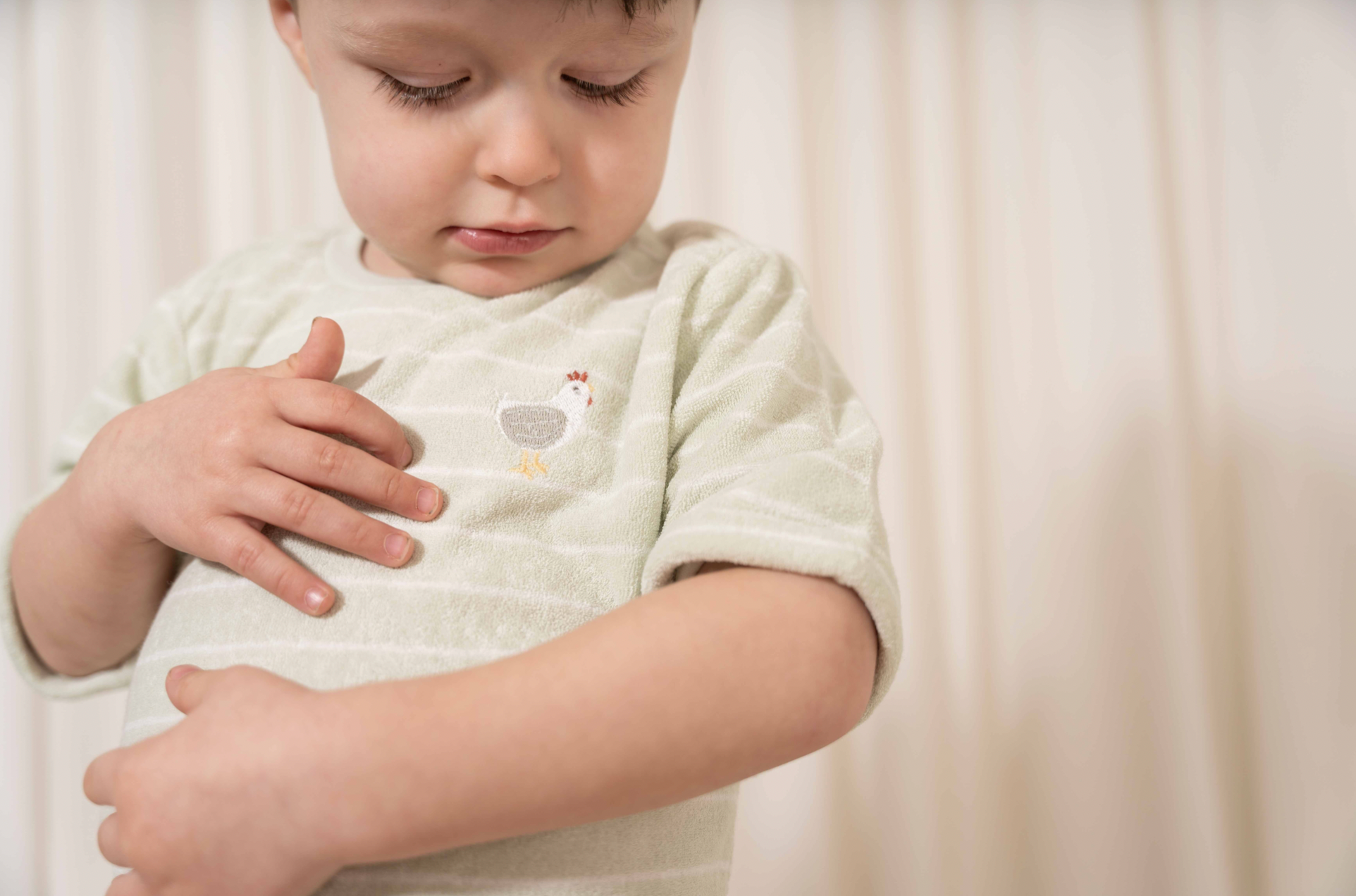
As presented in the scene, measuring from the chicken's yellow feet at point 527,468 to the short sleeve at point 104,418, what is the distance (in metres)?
0.31

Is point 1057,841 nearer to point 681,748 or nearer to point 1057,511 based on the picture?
point 1057,511

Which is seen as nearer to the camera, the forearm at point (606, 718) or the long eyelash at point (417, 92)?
the forearm at point (606, 718)

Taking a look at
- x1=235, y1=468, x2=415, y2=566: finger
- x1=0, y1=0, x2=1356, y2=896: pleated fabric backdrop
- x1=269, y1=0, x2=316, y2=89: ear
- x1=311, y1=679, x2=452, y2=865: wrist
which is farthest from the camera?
x1=0, y1=0, x2=1356, y2=896: pleated fabric backdrop

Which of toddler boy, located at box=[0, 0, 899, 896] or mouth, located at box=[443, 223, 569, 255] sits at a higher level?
mouth, located at box=[443, 223, 569, 255]

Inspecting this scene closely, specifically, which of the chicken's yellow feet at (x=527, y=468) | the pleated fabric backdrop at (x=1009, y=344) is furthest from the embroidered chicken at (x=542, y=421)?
the pleated fabric backdrop at (x=1009, y=344)

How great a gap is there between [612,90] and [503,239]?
113 mm

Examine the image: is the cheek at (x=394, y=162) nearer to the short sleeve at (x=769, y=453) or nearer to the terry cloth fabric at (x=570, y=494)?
the terry cloth fabric at (x=570, y=494)

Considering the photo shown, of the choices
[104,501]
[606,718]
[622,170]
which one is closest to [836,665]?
[606,718]

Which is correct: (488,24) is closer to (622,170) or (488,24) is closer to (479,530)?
(622,170)

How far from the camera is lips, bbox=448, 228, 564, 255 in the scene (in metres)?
0.60

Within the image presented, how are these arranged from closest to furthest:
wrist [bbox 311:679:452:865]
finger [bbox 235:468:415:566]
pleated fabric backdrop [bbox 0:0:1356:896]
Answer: wrist [bbox 311:679:452:865] < finger [bbox 235:468:415:566] < pleated fabric backdrop [bbox 0:0:1356:896]

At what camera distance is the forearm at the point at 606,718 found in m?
0.42

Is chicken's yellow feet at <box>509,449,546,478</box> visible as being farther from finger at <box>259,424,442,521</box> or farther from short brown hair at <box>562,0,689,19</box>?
short brown hair at <box>562,0,689,19</box>

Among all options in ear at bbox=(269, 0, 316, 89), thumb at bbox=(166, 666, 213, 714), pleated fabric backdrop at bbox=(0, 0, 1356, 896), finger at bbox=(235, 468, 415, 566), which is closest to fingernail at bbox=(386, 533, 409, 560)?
finger at bbox=(235, 468, 415, 566)
